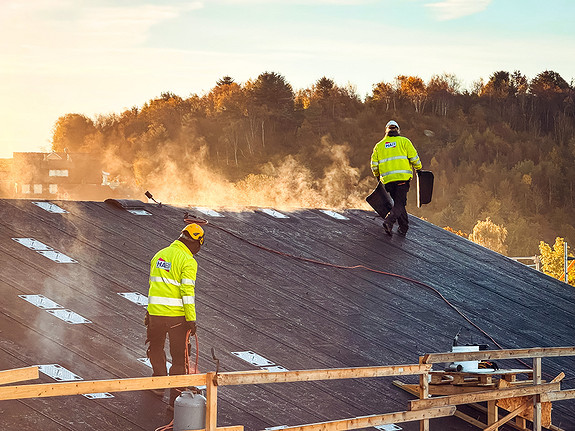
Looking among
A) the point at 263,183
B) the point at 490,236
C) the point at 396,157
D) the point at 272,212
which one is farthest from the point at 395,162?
the point at 263,183

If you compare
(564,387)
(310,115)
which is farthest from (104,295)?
(310,115)

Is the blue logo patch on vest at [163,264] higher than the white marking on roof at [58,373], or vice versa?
the blue logo patch on vest at [163,264]

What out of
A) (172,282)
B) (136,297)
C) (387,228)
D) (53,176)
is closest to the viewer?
(172,282)

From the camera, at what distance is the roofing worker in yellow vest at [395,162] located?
15.7 metres

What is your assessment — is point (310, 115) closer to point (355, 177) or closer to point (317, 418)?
point (355, 177)

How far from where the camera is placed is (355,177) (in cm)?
9175

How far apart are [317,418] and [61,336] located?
124 inches

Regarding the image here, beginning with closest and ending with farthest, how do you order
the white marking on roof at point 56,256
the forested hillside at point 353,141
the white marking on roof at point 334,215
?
the white marking on roof at point 56,256, the white marking on roof at point 334,215, the forested hillside at point 353,141

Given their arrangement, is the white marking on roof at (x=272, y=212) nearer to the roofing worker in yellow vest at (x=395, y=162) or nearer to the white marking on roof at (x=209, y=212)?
the white marking on roof at (x=209, y=212)

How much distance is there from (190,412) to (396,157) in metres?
9.05

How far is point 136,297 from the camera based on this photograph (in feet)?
38.1

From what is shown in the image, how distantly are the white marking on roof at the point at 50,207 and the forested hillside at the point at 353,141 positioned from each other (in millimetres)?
70010

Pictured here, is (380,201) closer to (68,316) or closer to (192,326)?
(68,316)

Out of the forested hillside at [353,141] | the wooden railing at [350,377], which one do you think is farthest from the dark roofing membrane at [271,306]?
the forested hillside at [353,141]
